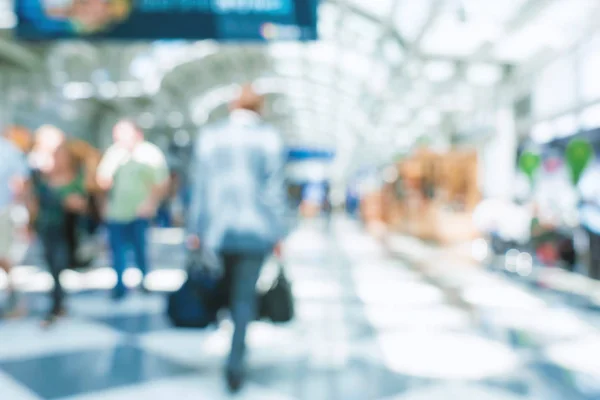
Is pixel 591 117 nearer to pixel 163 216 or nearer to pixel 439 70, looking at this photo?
pixel 439 70

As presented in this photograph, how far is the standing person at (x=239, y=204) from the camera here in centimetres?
305

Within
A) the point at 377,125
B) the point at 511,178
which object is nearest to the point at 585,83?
the point at 511,178

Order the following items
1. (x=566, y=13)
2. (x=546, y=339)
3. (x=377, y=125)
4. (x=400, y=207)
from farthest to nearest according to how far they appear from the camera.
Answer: (x=377, y=125) → (x=400, y=207) → (x=566, y=13) → (x=546, y=339)

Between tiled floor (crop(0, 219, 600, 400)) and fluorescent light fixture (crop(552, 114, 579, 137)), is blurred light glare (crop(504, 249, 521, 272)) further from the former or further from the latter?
fluorescent light fixture (crop(552, 114, 579, 137))

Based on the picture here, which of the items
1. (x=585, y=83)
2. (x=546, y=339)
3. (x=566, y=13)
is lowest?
(x=546, y=339)

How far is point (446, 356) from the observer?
3.92 m

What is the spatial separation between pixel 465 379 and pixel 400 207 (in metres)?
14.1

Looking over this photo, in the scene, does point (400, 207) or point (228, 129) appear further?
point (400, 207)

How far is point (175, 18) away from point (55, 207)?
1.73m

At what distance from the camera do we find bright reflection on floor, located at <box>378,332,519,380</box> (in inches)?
140

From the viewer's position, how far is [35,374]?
331cm

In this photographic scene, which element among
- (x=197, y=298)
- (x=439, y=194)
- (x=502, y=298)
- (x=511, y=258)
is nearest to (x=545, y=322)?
(x=502, y=298)

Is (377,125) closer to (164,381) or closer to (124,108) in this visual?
(124,108)

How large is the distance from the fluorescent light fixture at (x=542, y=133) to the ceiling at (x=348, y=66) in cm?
178
